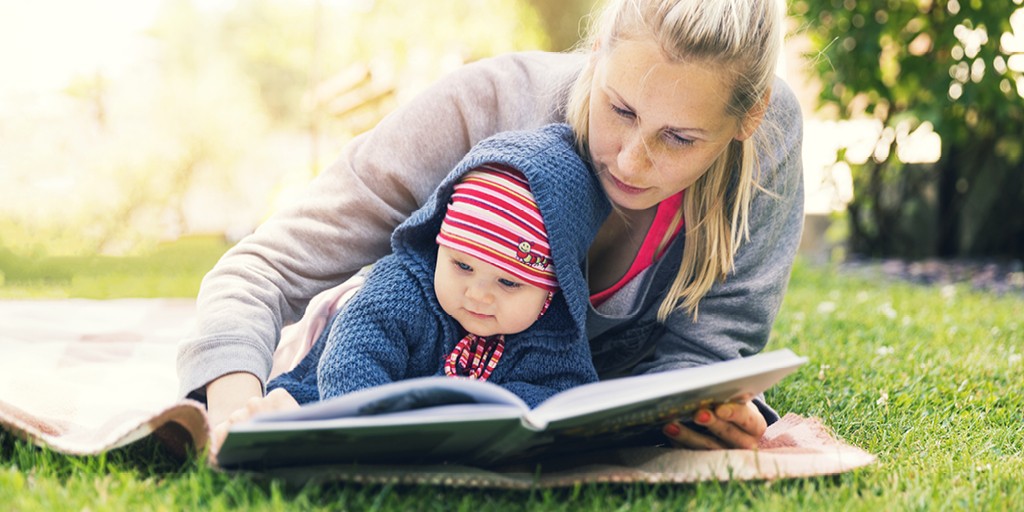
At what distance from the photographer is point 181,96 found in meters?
12.3

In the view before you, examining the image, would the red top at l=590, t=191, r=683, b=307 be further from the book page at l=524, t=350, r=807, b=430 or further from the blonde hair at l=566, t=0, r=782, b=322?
the book page at l=524, t=350, r=807, b=430

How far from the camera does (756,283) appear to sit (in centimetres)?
237

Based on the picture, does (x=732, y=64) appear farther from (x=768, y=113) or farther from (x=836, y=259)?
(x=836, y=259)

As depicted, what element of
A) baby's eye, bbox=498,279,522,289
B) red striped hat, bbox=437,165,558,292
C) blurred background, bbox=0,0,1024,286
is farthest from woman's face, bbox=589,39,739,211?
blurred background, bbox=0,0,1024,286

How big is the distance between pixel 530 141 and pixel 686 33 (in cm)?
40

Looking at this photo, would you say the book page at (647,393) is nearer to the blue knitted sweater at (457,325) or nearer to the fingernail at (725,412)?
the fingernail at (725,412)

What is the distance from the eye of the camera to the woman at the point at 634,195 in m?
1.91

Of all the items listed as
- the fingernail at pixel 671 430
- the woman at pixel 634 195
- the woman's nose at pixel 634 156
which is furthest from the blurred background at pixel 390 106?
the fingernail at pixel 671 430

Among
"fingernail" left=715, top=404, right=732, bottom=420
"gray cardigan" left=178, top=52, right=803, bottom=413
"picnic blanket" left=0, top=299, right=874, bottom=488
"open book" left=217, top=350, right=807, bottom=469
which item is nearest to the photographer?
"open book" left=217, top=350, right=807, bottom=469

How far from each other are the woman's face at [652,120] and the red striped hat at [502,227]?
0.21 meters

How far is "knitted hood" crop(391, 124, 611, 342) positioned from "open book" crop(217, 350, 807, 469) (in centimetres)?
46

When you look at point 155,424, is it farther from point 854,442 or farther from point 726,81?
point 854,442

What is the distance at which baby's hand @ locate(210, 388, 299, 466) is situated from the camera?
154 centimetres

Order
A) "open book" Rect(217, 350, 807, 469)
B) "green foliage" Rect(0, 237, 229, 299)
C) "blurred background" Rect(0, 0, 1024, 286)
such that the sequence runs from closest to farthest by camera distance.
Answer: "open book" Rect(217, 350, 807, 469) → "green foliage" Rect(0, 237, 229, 299) → "blurred background" Rect(0, 0, 1024, 286)
